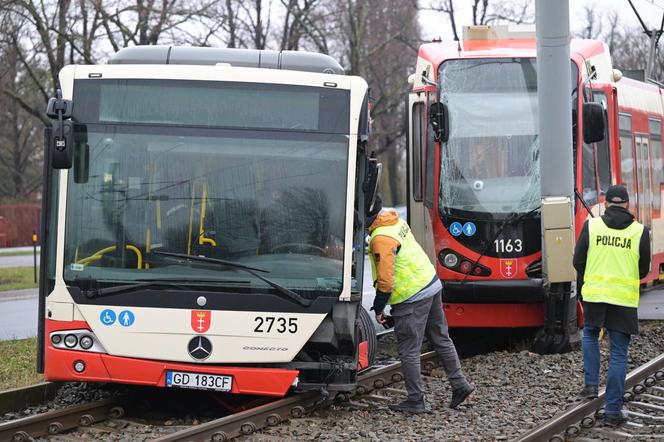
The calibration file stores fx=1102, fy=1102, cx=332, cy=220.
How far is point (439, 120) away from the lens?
1259cm

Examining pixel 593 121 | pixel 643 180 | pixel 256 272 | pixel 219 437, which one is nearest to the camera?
pixel 219 437

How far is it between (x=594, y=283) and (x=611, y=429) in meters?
1.11

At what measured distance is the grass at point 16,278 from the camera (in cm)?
2459

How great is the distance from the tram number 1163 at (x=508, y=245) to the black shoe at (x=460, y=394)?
11.9ft

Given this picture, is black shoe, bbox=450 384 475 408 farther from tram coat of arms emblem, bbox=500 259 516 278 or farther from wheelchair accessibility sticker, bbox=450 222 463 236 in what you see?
wheelchair accessibility sticker, bbox=450 222 463 236

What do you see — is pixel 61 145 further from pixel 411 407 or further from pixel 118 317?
pixel 411 407

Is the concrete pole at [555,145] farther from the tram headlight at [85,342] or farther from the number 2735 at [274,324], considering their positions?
the tram headlight at [85,342]

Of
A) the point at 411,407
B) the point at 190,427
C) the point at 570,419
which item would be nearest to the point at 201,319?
the point at 190,427

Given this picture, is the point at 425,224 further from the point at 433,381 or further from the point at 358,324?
the point at 358,324

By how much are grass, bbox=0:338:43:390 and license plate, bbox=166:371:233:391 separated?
7.67ft

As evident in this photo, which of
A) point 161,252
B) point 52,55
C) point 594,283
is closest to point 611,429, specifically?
point 594,283

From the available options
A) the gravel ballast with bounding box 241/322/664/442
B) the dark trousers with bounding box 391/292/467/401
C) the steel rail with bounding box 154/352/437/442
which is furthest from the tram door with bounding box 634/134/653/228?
the dark trousers with bounding box 391/292/467/401

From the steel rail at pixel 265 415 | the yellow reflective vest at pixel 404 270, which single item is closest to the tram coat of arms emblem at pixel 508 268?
the steel rail at pixel 265 415

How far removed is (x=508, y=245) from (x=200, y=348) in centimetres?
505
